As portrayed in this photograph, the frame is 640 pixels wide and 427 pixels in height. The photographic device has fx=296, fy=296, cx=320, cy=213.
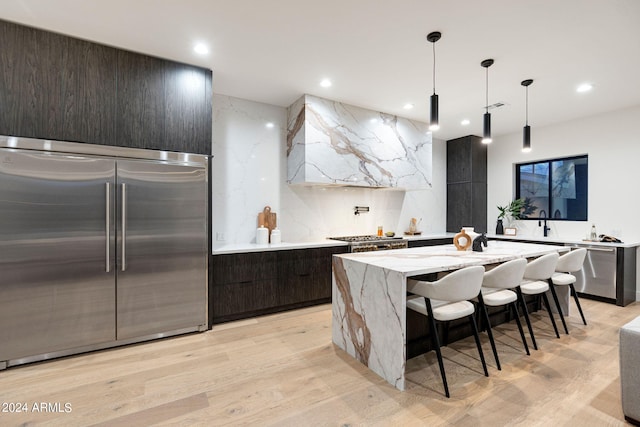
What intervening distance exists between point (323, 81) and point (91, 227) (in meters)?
2.77

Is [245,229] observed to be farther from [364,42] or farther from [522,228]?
[522,228]

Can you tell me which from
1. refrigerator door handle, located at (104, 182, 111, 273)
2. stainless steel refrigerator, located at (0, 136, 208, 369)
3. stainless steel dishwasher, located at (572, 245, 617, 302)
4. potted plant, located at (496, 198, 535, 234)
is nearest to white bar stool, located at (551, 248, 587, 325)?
stainless steel dishwasher, located at (572, 245, 617, 302)

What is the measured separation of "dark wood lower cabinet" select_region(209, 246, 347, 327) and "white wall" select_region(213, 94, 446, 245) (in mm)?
614

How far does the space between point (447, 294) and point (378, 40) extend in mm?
2211

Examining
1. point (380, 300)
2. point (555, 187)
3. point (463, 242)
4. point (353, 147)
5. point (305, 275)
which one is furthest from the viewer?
point (555, 187)

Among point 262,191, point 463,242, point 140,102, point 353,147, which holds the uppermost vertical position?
point 140,102

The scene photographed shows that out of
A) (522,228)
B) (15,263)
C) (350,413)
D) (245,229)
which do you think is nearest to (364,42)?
(245,229)

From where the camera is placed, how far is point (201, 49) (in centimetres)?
278

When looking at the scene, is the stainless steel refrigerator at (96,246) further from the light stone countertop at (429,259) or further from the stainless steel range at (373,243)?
the stainless steel range at (373,243)

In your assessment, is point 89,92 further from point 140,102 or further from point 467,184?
point 467,184

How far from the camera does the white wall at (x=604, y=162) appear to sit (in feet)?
13.7

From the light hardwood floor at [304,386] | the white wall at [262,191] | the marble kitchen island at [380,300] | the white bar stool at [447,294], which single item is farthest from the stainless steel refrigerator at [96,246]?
the white bar stool at [447,294]

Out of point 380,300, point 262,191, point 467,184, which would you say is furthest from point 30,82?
point 467,184

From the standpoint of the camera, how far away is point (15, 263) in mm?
2346
